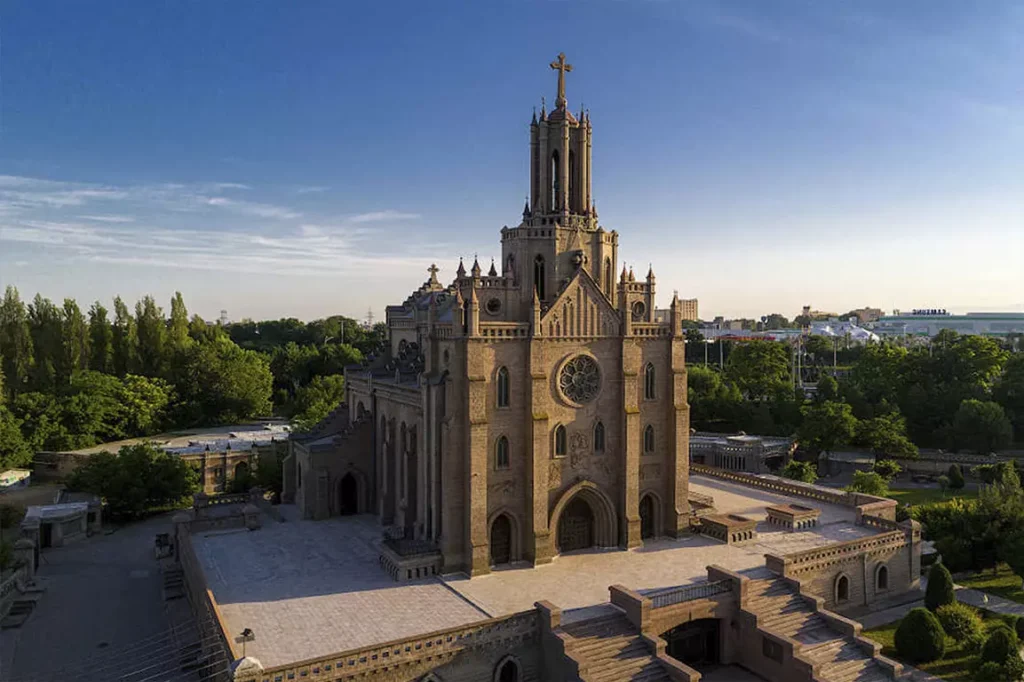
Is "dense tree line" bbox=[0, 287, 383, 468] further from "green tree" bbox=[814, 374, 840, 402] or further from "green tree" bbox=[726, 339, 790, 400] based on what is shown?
"green tree" bbox=[814, 374, 840, 402]

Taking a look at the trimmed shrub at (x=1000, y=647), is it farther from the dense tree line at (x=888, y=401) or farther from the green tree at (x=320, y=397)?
the green tree at (x=320, y=397)

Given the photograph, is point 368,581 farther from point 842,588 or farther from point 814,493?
point 814,493

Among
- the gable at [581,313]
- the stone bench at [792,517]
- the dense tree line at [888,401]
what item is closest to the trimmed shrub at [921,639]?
the stone bench at [792,517]

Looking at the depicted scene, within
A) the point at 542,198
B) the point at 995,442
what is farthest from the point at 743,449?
the point at 542,198

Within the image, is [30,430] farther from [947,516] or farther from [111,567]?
[947,516]

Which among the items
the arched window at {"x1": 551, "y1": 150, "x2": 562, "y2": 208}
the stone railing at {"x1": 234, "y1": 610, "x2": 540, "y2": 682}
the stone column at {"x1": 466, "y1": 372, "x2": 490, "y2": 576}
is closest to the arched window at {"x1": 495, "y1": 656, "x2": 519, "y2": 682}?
the stone railing at {"x1": 234, "y1": 610, "x2": 540, "y2": 682}
